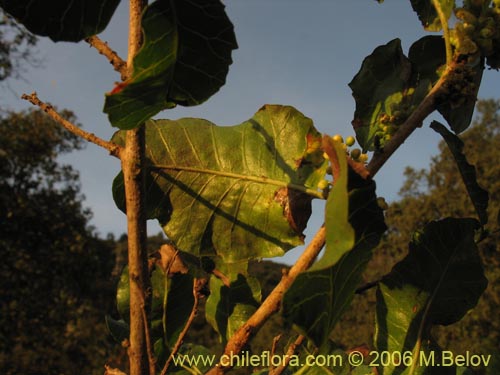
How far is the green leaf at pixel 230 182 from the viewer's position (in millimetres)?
975

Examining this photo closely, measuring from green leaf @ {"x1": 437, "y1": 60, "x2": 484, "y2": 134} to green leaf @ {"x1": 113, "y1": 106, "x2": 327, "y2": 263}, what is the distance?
24cm

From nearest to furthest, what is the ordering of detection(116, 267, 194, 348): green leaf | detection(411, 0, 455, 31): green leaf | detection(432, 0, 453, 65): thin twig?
detection(432, 0, 453, 65): thin twig, detection(411, 0, 455, 31): green leaf, detection(116, 267, 194, 348): green leaf

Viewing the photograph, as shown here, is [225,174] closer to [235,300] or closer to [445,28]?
[235,300]

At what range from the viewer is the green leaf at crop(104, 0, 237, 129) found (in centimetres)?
67

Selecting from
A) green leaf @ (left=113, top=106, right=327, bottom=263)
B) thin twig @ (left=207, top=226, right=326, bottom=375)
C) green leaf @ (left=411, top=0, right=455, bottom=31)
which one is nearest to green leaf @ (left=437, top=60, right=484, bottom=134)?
green leaf @ (left=411, top=0, right=455, bottom=31)

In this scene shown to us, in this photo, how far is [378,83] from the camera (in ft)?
3.63

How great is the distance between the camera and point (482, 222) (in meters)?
0.98

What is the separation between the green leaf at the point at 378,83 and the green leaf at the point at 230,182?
0.47 feet

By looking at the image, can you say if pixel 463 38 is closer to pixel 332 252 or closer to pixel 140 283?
pixel 332 252

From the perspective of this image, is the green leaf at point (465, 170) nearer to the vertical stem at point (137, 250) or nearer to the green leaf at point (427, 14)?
the green leaf at point (427, 14)

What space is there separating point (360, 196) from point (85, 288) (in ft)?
45.3

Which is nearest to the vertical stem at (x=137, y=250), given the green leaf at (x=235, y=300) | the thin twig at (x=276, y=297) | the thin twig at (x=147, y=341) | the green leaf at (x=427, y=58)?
the thin twig at (x=147, y=341)

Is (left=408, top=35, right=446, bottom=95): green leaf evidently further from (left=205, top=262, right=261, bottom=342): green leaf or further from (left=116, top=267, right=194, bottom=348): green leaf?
(left=116, top=267, right=194, bottom=348): green leaf

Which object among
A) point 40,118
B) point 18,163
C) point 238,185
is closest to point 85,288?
point 18,163
